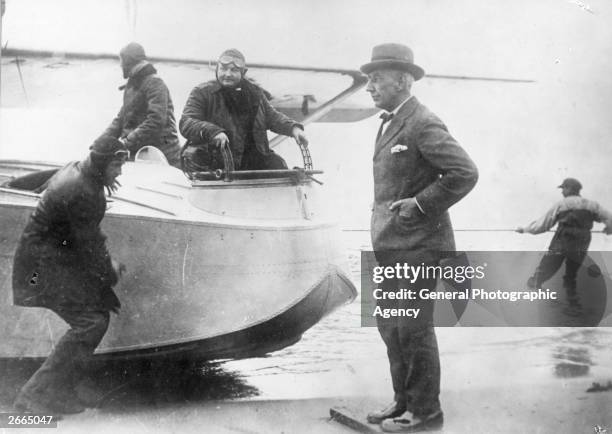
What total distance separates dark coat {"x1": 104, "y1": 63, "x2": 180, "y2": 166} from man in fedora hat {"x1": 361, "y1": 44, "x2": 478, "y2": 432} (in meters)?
1.19

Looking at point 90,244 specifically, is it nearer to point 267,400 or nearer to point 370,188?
point 267,400

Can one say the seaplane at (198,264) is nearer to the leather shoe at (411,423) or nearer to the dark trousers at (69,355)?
the dark trousers at (69,355)

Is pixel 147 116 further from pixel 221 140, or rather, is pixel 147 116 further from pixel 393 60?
pixel 393 60

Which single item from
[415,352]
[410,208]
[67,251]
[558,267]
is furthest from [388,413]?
[67,251]

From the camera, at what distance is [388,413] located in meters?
2.53

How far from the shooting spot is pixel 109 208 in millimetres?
2637

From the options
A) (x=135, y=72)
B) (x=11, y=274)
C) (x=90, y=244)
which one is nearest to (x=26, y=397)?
(x=11, y=274)

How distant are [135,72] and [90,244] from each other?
3.26ft

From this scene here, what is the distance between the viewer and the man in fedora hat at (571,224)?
3.12 metres

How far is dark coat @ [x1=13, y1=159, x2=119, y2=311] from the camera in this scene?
2.57m

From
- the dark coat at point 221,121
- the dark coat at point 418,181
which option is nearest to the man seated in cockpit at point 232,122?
the dark coat at point 221,121

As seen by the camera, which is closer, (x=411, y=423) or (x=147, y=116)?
(x=411, y=423)

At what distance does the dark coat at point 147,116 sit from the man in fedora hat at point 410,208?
1.19m

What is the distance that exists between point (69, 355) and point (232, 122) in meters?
1.31
